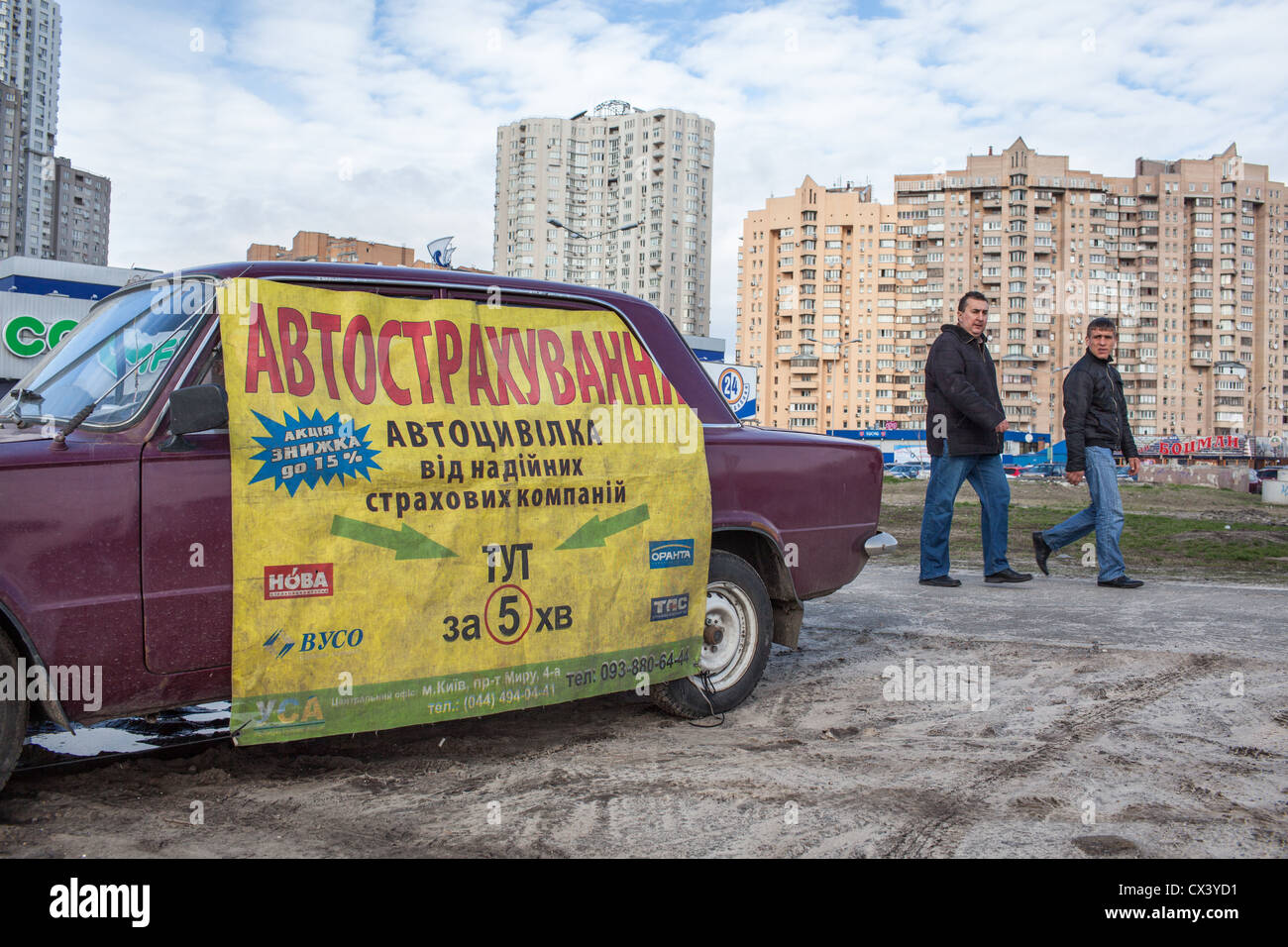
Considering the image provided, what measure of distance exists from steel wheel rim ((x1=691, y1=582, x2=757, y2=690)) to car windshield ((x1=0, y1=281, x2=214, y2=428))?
98.0 inches

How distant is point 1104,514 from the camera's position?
806 cm

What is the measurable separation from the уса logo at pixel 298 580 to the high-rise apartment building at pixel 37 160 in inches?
5373

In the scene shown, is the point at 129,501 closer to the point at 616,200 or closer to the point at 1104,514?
the point at 1104,514

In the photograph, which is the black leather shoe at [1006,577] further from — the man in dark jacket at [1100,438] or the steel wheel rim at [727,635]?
the steel wheel rim at [727,635]

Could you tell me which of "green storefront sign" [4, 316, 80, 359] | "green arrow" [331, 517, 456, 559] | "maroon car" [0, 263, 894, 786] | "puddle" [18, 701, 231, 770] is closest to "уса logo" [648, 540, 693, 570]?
"green arrow" [331, 517, 456, 559]

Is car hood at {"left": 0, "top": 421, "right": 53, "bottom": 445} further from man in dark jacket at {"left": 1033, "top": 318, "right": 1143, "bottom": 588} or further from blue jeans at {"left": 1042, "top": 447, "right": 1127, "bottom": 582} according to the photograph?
blue jeans at {"left": 1042, "top": 447, "right": 1127, "bottom": 582}

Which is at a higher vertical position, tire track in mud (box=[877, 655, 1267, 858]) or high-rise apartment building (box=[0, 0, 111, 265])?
high-rise apartment building (box=[0, 0, 111, 265])

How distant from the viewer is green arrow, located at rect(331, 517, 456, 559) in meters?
3.31

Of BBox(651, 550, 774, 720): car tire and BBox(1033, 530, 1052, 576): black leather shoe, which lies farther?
BBox(1033, 530, 1052, 576): black leather shoe

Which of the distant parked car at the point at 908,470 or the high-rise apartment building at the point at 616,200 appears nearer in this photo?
the distant parked car at the point at 908,470

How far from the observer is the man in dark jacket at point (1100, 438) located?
26.5ft

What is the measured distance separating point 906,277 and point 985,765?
398 feet

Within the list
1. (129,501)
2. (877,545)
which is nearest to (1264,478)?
(877,545)

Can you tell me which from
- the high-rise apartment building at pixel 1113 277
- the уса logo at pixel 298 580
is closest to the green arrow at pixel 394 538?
the уса logo at pixel 298 580
